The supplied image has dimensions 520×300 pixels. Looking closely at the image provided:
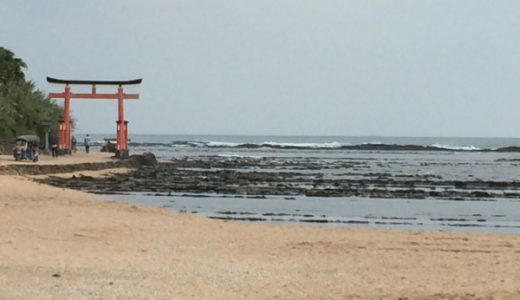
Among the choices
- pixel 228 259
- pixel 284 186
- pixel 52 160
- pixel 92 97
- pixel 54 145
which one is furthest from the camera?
pixel 92 97

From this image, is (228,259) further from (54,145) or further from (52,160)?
(54,145)

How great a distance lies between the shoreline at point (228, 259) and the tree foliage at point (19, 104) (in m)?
30.9

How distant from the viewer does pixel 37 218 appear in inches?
725

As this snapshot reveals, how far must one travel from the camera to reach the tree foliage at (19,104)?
50562 mm

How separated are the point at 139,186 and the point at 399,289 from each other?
2633cm

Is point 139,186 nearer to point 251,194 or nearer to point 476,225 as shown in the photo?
point 251,194

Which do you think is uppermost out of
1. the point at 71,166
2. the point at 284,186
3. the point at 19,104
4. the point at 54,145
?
the point at 19,104

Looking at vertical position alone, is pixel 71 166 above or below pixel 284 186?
above

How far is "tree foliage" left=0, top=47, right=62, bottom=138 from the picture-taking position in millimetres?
50562

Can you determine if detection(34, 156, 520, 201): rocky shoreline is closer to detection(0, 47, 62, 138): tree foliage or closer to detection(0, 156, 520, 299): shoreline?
detection(0, 47, 62, 138): tree foliage

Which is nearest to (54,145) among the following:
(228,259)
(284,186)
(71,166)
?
(71,166)

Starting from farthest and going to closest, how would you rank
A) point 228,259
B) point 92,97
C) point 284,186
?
1. point 92,97
2. point 284,186
3. point 228,259

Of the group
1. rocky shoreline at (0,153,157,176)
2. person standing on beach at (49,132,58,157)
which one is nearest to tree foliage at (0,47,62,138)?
person standing on beach at (49,132,58,157)

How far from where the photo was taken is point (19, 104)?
5416 centimetres
